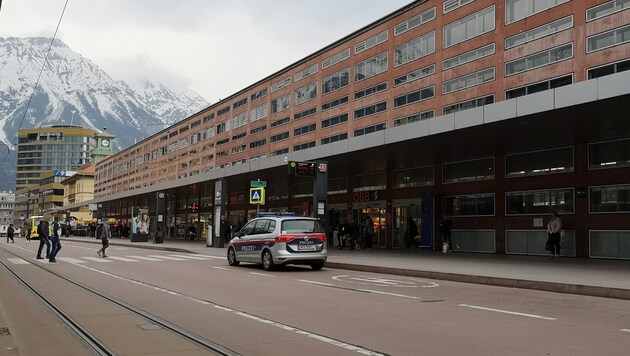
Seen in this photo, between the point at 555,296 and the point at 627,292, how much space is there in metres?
1.39

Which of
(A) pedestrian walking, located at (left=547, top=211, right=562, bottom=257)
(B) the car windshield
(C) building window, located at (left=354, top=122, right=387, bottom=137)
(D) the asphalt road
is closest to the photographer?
(D) the asphalt road

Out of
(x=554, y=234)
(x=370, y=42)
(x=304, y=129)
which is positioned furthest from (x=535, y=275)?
(x=304, y=129)

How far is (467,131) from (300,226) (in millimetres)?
7071

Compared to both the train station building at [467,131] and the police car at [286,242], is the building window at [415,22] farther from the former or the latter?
the police car at [286,242]

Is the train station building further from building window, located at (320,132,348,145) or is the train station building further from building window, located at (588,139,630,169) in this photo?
building window, located at (320,132,348,145)

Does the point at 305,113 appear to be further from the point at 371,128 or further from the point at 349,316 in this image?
the point at 349,316

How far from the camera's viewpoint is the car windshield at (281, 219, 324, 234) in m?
18.6

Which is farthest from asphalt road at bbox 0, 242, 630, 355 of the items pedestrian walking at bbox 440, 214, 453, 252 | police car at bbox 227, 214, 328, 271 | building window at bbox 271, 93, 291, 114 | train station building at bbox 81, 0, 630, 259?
building window at bbox 271, 93, 291, 114

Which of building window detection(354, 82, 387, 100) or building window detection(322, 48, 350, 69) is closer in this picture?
building window detection(354, 82, 387, 100)

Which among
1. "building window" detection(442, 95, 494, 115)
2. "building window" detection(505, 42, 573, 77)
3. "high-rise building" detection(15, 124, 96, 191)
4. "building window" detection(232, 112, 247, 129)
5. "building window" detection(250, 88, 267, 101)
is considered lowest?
"building window" detection(442, 95, 494, 115)

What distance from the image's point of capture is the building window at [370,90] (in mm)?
45769

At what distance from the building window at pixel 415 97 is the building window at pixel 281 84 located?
64.2ft

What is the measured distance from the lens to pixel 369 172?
117 ft

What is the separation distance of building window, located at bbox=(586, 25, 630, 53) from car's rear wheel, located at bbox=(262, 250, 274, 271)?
21106 millimetres
